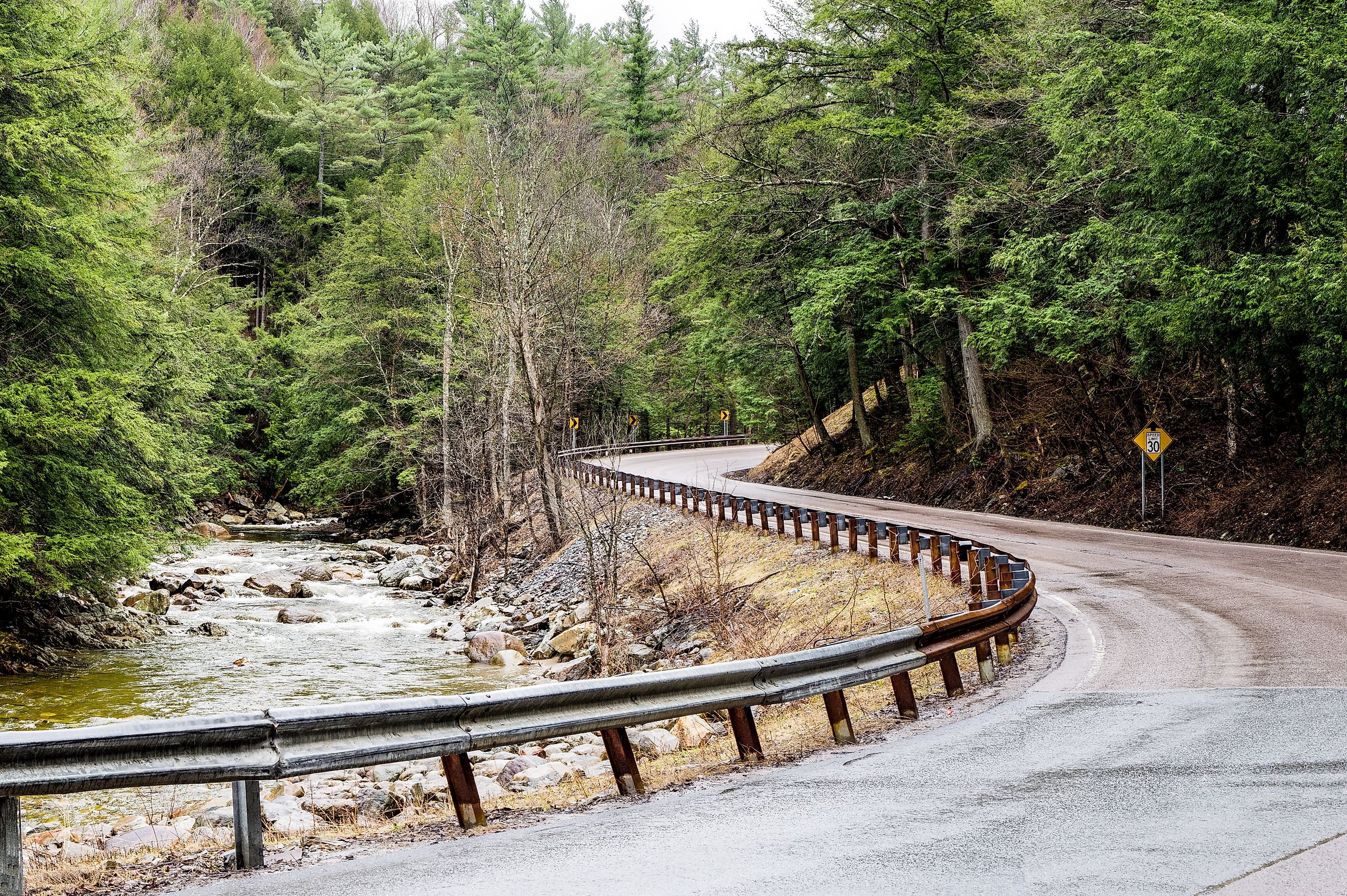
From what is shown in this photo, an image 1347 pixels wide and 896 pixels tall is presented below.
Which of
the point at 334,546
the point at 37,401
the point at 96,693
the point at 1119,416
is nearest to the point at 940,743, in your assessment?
the point at 96,693

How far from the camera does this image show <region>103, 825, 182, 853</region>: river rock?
7.96 m

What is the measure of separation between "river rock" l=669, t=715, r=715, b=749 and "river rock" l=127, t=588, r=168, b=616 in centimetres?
1728

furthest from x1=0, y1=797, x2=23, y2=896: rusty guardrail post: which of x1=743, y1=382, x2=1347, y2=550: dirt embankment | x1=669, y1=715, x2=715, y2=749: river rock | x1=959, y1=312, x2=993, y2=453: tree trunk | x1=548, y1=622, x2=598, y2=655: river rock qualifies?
x1=959, y1=312, x2=993, y2=453: tree trunk

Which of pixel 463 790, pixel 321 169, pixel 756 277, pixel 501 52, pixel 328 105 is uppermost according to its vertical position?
pixel 501 52

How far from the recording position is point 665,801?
619 centimetres

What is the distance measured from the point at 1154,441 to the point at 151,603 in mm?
23014

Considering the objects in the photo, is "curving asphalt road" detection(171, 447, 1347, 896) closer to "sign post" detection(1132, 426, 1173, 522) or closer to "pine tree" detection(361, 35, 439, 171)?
"sign post" detection(1132, 426, 1173, 522)

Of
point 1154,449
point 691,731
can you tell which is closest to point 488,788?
point 691,731

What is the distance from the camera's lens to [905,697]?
28.6ft

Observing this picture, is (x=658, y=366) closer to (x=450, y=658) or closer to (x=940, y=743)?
(x=450, y=658)

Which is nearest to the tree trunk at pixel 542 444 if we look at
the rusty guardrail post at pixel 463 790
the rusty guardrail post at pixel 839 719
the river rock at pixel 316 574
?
the river rock at pixel 316 574

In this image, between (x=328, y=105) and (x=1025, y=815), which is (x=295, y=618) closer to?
(x=1025, y=815)

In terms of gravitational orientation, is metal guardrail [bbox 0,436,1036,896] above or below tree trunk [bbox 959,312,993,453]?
below

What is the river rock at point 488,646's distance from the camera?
68.8 feet
